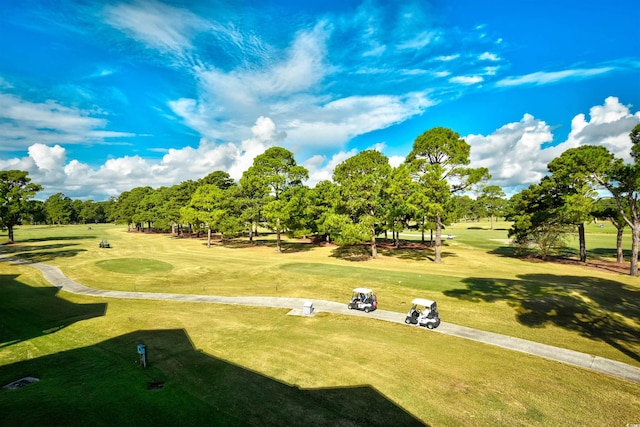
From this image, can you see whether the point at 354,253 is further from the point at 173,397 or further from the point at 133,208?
the point at 133,208

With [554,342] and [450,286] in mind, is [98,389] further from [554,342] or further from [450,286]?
[450,286]

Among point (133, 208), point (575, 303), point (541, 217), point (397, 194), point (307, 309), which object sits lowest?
point (307, 309)

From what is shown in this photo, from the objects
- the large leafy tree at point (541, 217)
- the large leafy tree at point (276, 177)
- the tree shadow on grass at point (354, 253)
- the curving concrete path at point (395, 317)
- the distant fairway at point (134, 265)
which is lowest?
the curving concrete path at point (395, 317)

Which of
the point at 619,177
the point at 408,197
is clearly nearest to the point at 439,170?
Answer: the point at 408,197

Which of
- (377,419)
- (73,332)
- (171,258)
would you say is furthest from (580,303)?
(171,258)

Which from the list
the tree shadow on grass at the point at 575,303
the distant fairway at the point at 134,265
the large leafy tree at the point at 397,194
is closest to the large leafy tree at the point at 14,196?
the distant fairway at the point at 134,265

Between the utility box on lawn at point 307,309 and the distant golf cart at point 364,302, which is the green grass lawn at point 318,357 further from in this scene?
the distant golf cart at point 364,302
